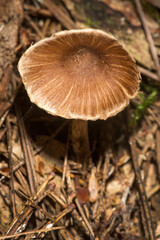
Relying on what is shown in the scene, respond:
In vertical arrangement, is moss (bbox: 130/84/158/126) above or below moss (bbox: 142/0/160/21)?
below

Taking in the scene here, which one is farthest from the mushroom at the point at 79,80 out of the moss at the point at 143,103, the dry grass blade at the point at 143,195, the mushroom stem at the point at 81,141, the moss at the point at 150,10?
the moss at the point at 150,10

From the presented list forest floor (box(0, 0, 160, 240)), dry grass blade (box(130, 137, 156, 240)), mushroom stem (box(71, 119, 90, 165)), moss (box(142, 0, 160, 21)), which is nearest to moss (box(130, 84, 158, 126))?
forest floor (box(0, 0, 160, 240))

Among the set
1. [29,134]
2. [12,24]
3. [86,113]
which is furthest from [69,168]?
[12,24]

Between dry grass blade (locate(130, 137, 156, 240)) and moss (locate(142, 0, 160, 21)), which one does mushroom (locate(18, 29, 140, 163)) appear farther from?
moss (locate(142, 0, 160, 21))

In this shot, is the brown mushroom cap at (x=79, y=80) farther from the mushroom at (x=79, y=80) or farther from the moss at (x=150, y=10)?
the moss at (x=150, y=10)

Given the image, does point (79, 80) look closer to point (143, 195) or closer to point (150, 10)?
point (143, 195)

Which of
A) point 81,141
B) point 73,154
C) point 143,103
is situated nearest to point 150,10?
point 143,103

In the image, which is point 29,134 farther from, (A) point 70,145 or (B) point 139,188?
(B) point 139,188
